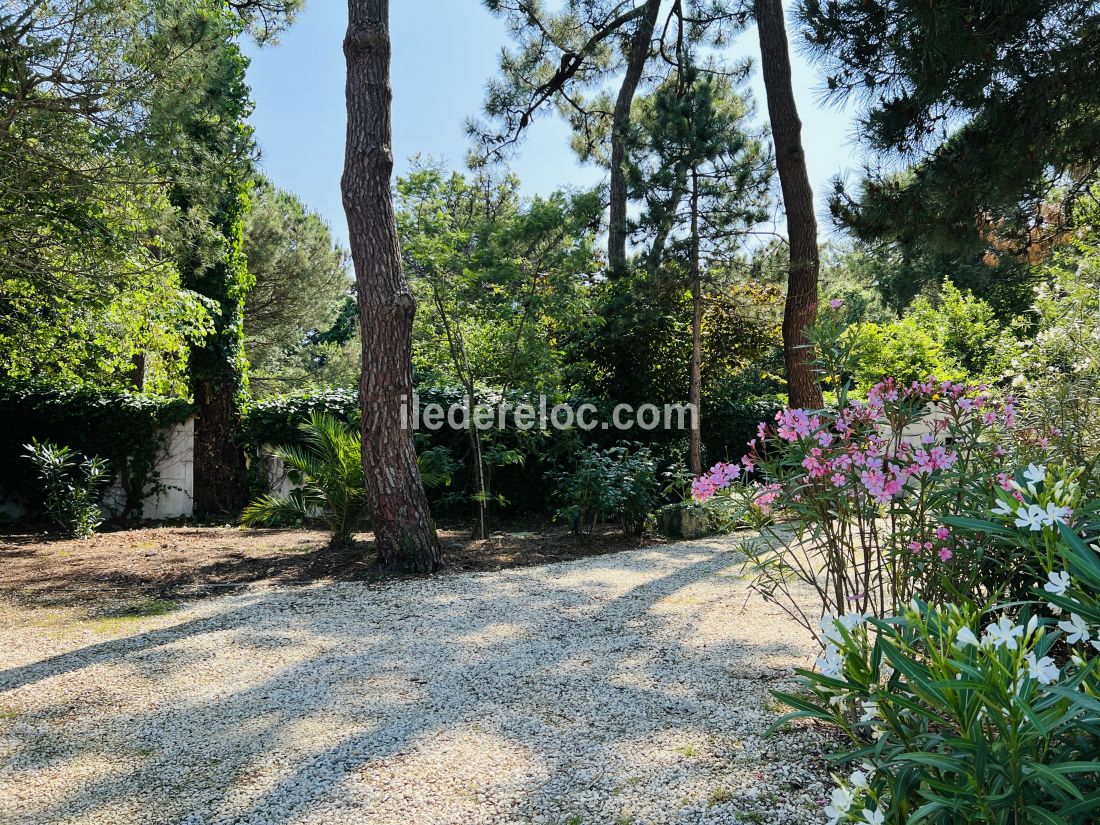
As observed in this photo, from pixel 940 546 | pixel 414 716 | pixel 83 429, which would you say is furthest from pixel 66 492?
pixel 940 546

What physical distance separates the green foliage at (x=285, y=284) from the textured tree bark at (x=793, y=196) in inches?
385

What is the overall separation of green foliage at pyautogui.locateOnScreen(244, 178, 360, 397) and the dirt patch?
758 cm

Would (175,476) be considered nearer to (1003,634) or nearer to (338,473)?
(338,473)

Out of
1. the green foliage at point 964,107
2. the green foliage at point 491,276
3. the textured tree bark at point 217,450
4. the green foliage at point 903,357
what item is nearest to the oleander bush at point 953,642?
the green foliage at point 964,107

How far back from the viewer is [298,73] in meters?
9.18

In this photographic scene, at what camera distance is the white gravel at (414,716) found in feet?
6.64

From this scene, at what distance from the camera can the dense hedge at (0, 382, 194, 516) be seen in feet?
26.1

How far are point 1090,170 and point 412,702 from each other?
18.4ft

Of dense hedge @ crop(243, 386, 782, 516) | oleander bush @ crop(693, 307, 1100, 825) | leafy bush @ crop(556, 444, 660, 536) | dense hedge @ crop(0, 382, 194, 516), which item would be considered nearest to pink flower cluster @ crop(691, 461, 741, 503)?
oleander bush @ crop(693, 307, 1100, 825)

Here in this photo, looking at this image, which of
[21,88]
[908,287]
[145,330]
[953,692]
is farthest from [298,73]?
[908,287]

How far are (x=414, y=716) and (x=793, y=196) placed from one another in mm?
6451

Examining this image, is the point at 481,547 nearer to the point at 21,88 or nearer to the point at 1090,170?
the point at 21,88

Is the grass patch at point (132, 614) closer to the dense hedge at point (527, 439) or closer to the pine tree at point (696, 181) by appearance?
the dense hedge at point (527, 439)

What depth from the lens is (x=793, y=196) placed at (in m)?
7.19
